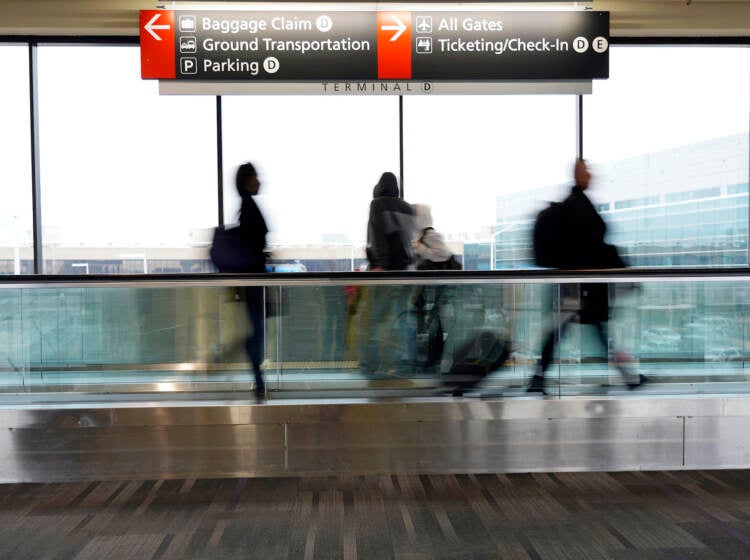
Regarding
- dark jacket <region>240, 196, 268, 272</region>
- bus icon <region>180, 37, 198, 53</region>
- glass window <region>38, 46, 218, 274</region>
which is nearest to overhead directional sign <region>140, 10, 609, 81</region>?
bus icon <region>180, 37, 198, 53</region>

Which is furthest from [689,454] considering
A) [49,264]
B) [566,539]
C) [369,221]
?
[49,264]

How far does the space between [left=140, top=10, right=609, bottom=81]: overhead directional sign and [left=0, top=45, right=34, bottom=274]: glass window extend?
1.83 meters

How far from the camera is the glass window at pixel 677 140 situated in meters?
6.42

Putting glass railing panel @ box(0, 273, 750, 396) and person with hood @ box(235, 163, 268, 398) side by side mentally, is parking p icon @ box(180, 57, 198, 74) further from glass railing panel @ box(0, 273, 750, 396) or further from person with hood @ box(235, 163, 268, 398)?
glass railing panel @ box(0, 273, 750, 396)

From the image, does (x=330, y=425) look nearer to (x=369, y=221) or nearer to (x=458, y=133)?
(x=369, y=221)

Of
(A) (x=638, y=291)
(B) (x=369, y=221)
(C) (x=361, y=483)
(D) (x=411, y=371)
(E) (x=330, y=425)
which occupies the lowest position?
(C) (x=361, y=483)

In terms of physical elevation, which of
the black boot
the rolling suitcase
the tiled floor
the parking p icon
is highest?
the parking p icon

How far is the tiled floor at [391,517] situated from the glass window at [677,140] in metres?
2.72

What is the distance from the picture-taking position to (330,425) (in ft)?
15.1

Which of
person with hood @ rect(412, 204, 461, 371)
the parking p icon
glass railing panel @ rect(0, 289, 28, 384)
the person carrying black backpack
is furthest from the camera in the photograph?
the person carrying black backpack

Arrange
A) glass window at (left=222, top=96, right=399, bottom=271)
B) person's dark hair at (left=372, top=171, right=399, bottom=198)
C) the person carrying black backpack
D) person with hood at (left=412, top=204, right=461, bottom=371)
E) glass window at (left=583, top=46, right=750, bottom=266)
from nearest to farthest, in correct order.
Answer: person with hood at (left=412, top=204, right=461, bottom=371), the person carrying black backpack, person's dark hair at (left=372, top=171, right=399, bottom=198), glass window at (left=222, top=96, right=399, bottom=271), glass window at (left=583, top=46, right=750, bottom=266)

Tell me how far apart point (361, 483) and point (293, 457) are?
1.60 ft

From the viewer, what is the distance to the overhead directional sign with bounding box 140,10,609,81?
4965 mm

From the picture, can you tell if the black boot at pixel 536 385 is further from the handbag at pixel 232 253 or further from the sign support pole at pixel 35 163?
the sign support pole at pixel 35 163
